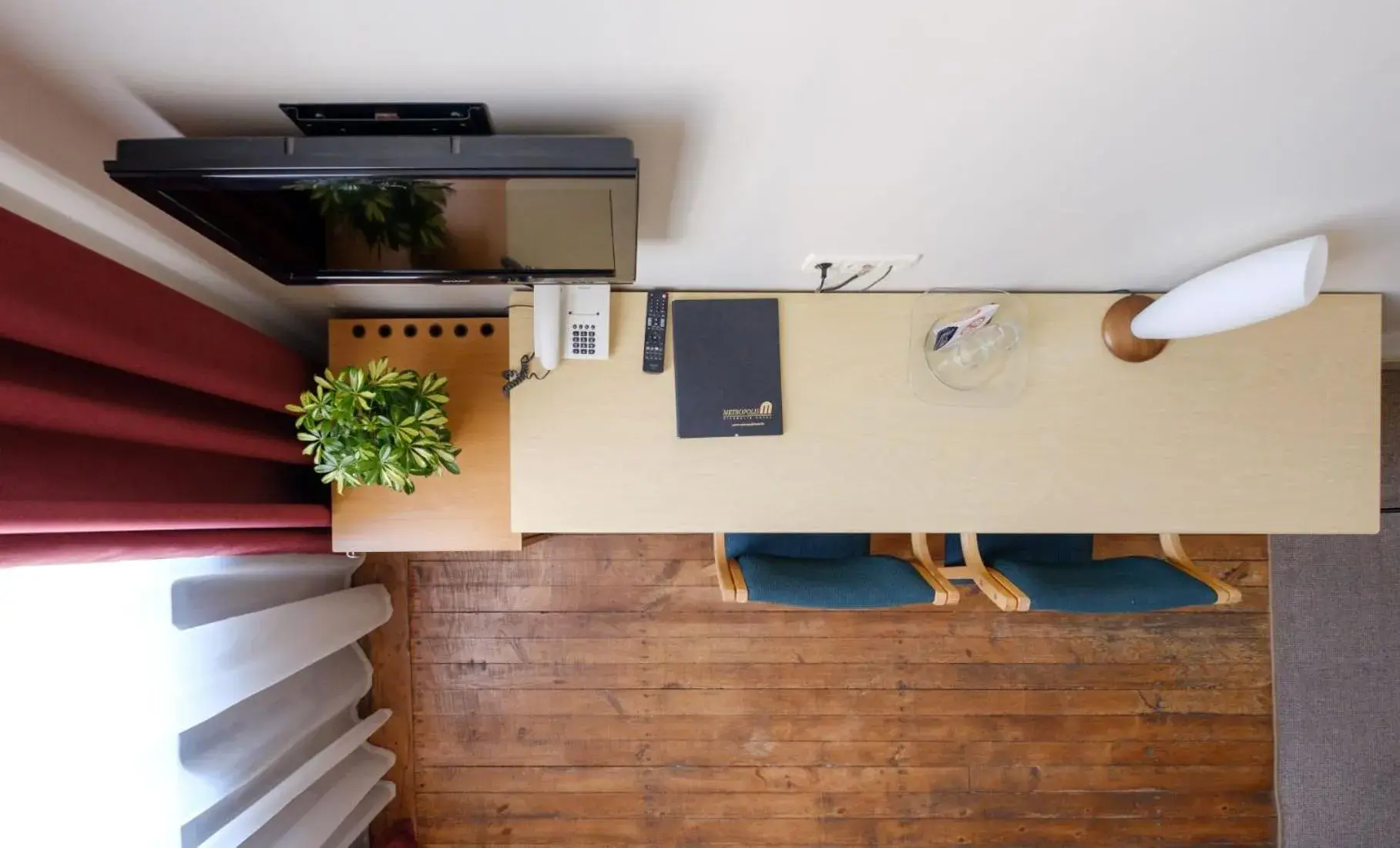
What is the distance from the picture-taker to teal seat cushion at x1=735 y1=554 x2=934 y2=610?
1464 mm


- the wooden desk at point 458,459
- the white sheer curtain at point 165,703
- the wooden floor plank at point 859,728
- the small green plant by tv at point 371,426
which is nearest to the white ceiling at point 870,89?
the small green plant by tv at point 371,426

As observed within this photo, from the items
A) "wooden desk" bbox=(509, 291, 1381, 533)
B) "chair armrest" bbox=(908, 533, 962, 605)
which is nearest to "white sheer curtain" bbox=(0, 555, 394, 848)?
"wooden desk" bbox=(509, 291, 1381, 533)

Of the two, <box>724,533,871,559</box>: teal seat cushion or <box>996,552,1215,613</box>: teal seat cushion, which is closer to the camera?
<box>996,552,1215,613</box>: teal seat cushion

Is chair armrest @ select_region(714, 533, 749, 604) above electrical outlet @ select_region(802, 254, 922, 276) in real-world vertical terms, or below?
below

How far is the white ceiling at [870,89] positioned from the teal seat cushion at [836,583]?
0.73 m

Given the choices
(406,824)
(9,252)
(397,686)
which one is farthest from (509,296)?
(406,824)

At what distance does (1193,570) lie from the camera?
1608mm

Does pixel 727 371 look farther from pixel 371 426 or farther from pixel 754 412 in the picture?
pixel 371 426

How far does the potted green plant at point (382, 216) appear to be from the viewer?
2.88 feet

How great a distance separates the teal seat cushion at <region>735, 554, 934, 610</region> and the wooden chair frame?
113 mm

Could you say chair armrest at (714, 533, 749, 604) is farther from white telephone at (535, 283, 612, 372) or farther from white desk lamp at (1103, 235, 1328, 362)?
white desk lamp at (1103, 235, 1328, 362)

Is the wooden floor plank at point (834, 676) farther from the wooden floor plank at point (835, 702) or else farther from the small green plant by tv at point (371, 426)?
the small green plant by tv at point (371, 426)

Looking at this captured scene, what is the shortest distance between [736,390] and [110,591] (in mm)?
1139

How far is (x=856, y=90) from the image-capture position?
810mm
